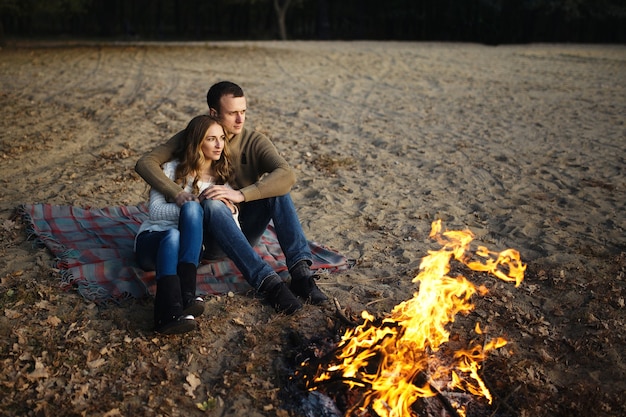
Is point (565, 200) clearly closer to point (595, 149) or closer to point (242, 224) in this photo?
point (595, 149)

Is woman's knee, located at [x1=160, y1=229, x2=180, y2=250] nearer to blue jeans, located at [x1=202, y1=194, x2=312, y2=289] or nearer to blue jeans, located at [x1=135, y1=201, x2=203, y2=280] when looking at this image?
blue jeans, located at [x1=135, y1=201, x2=203, y2=280]

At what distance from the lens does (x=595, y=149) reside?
352 inches

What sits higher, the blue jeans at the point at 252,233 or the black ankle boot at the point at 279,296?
the blue jeans at the point at 252,233

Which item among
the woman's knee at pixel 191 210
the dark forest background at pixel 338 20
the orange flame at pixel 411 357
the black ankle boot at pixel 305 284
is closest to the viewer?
the orange flame at pixel 411 357

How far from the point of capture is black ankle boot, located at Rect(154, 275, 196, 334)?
388 cm

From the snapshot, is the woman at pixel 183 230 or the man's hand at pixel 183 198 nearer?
the woman at pixel 183 230

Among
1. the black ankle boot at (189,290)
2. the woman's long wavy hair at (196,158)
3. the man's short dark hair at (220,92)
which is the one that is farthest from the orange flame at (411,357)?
the man's short dark hair at (220,92)

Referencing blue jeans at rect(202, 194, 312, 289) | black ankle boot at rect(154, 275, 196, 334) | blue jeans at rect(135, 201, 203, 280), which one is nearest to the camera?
black ankle boot at rect(154, 275, 196, 334)

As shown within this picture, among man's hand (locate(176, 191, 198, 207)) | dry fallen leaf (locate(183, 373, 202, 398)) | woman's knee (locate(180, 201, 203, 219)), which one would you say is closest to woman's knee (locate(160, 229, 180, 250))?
woman's knee (locate(180, 201, 203, 219))

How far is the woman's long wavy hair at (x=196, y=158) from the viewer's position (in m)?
4.50

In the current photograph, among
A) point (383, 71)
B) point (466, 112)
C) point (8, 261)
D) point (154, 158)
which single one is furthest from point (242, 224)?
point (383, 71)

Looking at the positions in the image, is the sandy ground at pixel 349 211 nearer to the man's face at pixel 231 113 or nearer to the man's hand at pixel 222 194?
the man's hand at pixel 222 194

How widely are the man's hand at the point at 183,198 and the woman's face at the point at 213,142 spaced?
1.27 feet

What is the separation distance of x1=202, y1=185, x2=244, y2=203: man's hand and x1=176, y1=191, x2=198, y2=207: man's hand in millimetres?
71
